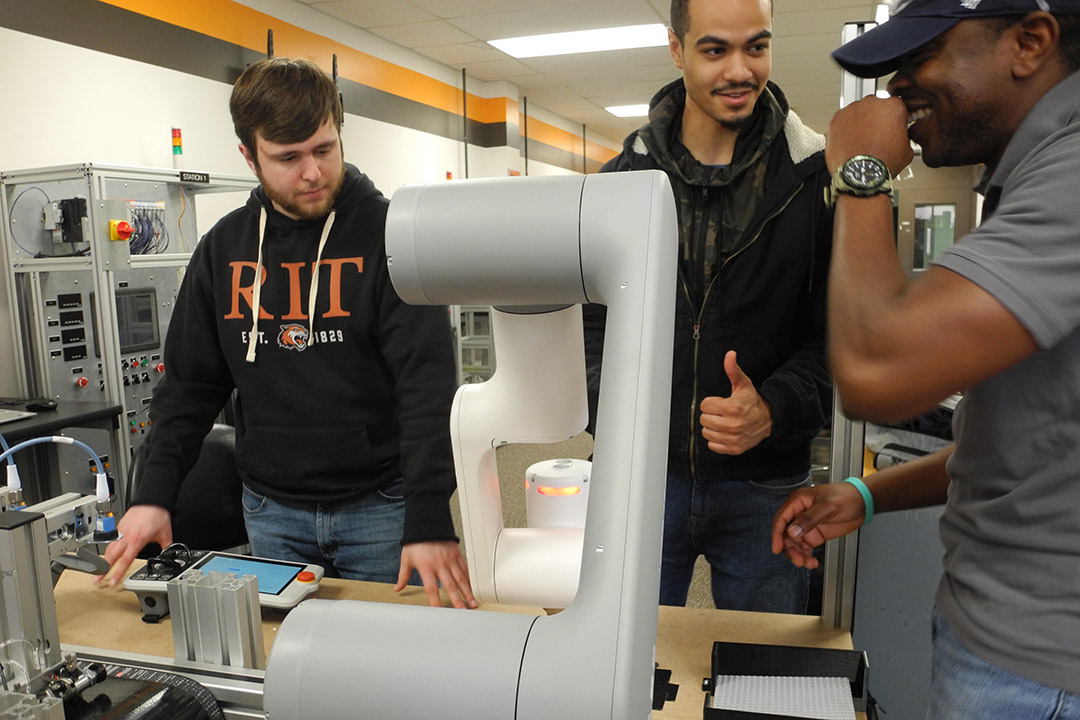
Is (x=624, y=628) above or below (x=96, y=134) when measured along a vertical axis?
below

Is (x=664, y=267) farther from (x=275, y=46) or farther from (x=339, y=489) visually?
(x=275, y=46)

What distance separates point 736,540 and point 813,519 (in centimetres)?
45

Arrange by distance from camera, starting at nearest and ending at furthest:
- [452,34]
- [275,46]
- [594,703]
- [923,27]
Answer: [594,703] → [923,27] → [275,46] → [452,34]

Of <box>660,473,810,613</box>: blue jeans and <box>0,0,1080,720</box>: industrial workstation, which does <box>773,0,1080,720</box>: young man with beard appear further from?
<box>660,473,810,613</box>: blue jeans

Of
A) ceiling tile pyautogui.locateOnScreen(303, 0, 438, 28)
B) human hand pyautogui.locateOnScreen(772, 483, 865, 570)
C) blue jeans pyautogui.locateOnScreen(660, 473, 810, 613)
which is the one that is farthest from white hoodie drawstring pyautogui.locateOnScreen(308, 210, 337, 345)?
ceiling tile pyautogui.locateOnScreen(303, 0, 438, 28)

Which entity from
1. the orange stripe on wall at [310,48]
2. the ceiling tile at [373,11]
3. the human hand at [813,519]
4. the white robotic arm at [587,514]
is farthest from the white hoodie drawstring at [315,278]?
the ceiling tile at [373,11]

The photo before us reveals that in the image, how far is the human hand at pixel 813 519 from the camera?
39.7 inches

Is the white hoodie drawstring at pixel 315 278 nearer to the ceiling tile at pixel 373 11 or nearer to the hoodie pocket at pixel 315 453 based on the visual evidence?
the hoodie pocket at pixel 315 453

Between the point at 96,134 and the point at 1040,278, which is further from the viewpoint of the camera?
the point at 96,134

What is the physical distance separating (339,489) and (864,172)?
3.59 ft

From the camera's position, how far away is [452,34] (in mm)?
5762

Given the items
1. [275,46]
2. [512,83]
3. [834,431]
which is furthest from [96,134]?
[512,83]

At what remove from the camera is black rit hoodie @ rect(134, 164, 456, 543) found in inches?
58.5

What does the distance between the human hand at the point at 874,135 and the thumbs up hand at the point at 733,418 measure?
34cm
